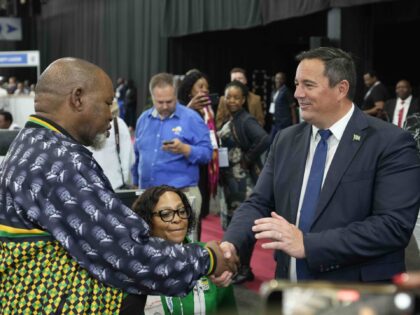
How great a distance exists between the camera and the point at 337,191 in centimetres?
222

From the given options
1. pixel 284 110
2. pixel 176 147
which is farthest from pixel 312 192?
pixel 284 110

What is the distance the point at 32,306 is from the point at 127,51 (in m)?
14.3

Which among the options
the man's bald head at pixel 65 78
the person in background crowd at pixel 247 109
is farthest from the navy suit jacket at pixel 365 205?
the person in background crowd at pixel 247 109

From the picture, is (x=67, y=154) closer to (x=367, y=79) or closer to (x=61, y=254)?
(x=61, y=254)

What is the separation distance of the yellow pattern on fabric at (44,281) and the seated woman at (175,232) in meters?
0.94

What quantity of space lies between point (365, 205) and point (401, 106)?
787 cm

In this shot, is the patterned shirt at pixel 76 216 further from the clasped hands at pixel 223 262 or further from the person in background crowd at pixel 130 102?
Answer: the person in background crowd at pixel 130 102

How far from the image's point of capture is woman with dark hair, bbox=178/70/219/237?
524 centimetres

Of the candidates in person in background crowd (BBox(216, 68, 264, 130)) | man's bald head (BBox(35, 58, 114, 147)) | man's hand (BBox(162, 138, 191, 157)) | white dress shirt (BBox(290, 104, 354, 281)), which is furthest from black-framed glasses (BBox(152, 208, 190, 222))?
person in background crowd (BBox(216, 68, 264, 130))

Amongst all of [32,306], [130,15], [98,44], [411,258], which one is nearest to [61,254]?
[32,306]

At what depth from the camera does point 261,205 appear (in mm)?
2547

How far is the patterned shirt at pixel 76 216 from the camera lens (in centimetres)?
173

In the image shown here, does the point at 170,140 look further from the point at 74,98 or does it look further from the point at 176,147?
the point at 74,98

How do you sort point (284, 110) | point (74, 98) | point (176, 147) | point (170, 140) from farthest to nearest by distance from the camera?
1. point (284, 110)
2. point (170, 140)
3. point (176, 147)
4. point (74, 98)
